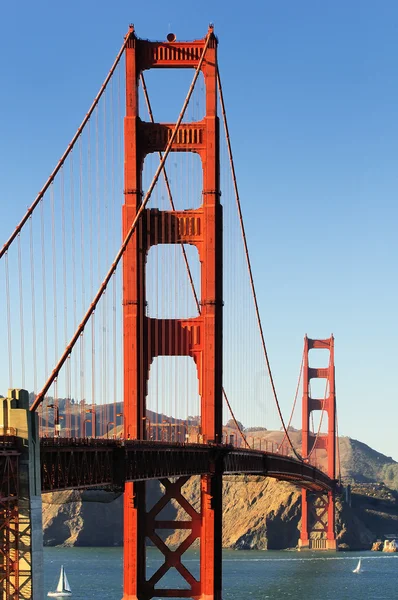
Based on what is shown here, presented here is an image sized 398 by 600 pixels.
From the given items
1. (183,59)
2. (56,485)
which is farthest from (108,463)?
(183,59)

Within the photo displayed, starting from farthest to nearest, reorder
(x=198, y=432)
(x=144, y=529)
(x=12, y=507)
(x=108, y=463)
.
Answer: (x=198, y=432), (x=144, y=529), (x=108, y=463), (x=12, y=507)

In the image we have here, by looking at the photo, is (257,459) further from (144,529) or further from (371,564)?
(371,564)

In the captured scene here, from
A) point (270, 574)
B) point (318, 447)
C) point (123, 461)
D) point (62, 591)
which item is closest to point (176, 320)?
point (123, 461)

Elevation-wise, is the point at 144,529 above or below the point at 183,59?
below

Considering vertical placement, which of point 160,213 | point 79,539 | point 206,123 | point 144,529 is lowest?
point 79,539

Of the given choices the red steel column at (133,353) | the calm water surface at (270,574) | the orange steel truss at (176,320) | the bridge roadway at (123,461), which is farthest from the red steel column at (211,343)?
the calm water surface at (270,574)

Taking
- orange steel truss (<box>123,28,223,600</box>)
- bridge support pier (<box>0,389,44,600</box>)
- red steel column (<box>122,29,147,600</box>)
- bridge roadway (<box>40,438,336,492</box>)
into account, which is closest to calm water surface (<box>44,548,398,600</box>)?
bridge roadway (<box>40,438,336,492</box>)

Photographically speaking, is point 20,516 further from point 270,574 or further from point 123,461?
point 270,574
